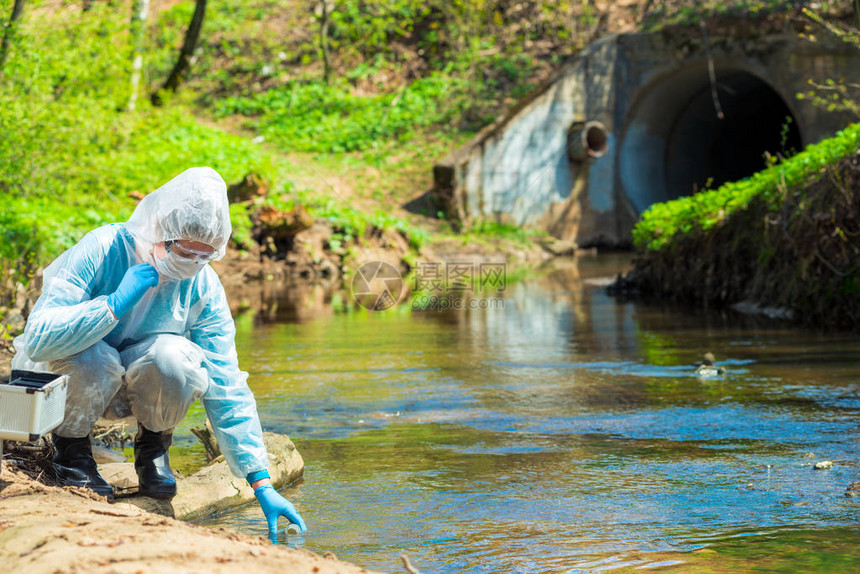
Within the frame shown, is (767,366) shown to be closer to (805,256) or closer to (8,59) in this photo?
(805,256)

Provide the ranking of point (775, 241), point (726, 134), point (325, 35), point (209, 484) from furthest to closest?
1. point (726, 134)
2. point (325, 35)
3. point (775, 241)
4. point (209, 484)

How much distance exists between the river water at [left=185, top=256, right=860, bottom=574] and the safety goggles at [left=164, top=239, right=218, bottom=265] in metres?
1.13

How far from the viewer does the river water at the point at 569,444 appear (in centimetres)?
384

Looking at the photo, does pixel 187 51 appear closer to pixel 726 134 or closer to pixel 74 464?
pixel 726 134

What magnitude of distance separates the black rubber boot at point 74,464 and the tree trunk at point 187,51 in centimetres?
1802

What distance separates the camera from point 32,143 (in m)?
11.6

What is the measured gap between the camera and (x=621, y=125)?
22281mm

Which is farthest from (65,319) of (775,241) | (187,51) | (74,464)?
(187,51)

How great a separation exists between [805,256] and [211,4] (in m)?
22.4

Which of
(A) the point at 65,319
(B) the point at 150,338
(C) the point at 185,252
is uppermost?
(C) the point at 185,252

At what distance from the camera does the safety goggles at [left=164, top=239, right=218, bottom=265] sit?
13.0 feet

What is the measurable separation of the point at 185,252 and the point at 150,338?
43 cm

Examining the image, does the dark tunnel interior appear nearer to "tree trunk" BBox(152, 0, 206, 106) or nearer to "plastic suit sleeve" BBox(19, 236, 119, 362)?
"tree trunk" BBox(152, 0, 206, 106)
